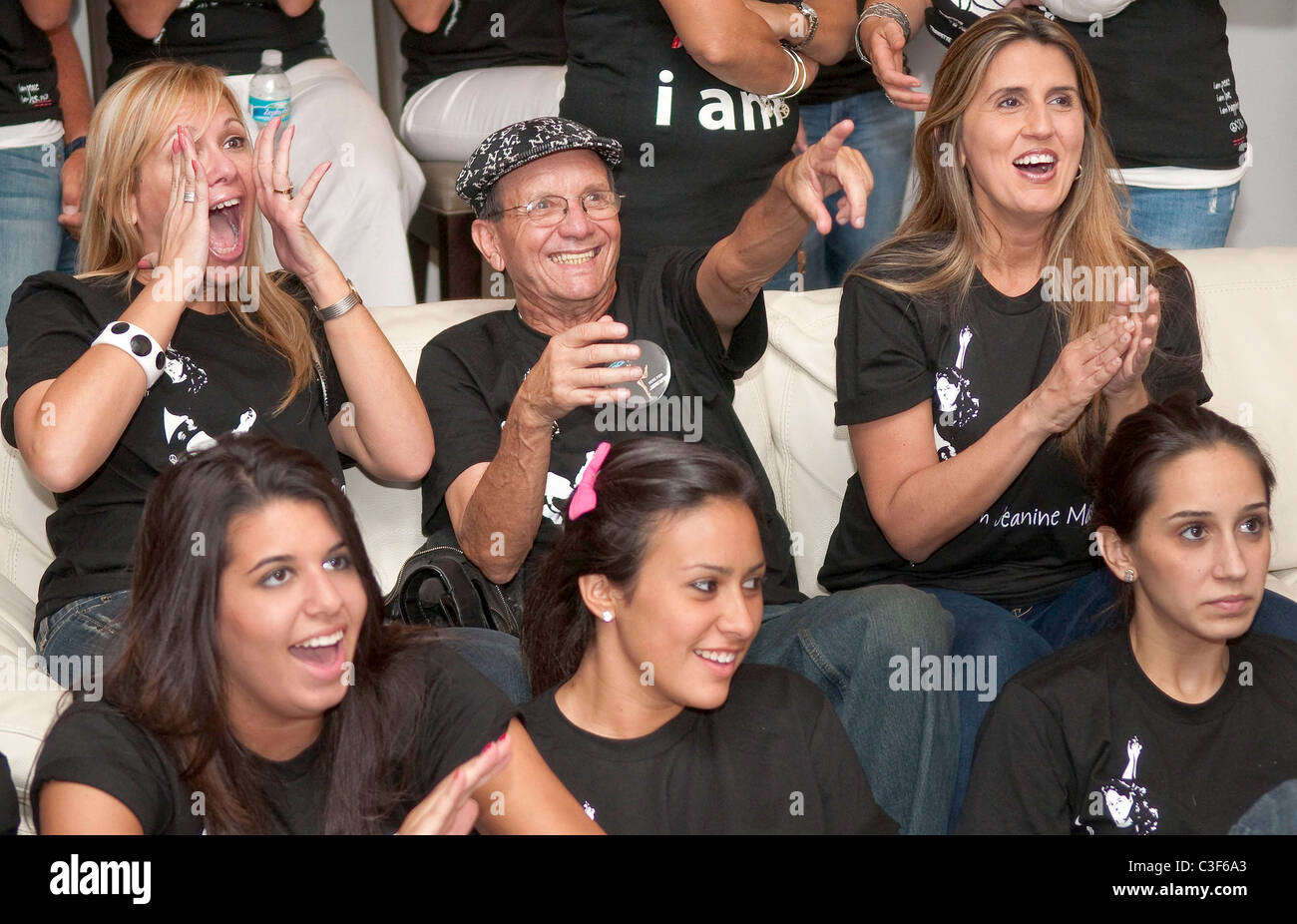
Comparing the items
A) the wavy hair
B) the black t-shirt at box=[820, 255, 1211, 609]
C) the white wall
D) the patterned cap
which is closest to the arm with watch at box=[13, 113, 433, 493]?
the patterned cap

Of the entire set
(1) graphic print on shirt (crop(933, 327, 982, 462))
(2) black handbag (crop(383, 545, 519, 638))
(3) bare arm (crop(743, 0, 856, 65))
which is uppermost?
(3) bare arm (crop(743, 0, 856, 65))

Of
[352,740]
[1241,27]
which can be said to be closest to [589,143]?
[352,740]

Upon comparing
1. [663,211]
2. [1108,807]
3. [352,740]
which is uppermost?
[663,211]

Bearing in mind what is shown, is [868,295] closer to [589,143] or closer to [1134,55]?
[589,143]

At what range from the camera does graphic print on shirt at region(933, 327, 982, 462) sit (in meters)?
2.02

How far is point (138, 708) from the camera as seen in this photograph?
1431 millimetres

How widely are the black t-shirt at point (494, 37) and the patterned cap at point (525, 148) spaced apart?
952 mm

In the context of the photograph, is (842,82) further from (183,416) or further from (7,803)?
(7,803)

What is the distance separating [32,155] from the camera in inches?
102

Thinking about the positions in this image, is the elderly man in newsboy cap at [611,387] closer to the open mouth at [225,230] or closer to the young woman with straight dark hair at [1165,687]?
the young woman with straight dark hair at [1165,687]

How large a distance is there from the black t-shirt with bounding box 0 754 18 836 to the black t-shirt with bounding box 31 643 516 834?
0.06 meters

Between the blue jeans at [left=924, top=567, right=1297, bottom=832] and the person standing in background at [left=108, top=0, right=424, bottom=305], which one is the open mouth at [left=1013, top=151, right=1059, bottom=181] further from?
the person standing in background at [left=108, top=0, right=424, bottom=305]

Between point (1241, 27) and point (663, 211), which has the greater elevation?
point (1241, 27)
